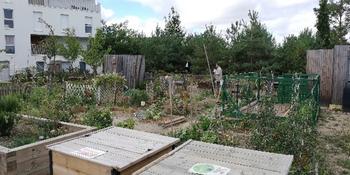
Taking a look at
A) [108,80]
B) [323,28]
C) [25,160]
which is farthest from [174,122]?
[323,28]

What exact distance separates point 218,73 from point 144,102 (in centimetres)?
526

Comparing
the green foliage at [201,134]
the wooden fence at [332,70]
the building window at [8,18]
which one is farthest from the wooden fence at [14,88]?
the building window at [8,18]

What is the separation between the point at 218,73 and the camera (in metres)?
17.7

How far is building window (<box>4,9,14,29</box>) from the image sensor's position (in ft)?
96.6

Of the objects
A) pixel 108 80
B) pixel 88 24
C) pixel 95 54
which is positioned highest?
pixel 88 24

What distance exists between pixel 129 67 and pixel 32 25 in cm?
1676

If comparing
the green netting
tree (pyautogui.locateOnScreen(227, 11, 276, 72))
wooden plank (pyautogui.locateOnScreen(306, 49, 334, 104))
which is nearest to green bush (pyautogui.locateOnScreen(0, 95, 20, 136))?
the green netting

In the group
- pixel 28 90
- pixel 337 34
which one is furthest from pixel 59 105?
pixel 337 34

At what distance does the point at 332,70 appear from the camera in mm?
14578

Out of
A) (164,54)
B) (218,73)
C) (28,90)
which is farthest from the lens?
(164,54)

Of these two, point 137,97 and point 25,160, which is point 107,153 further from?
point 137,97

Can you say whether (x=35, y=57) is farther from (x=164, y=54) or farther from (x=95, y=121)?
(x=95, y=121)

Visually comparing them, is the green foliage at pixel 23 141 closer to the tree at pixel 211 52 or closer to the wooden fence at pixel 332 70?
the wooden fence at pixel 332 70

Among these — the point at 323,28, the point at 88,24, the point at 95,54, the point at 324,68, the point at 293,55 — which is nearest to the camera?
the point at 324,68
